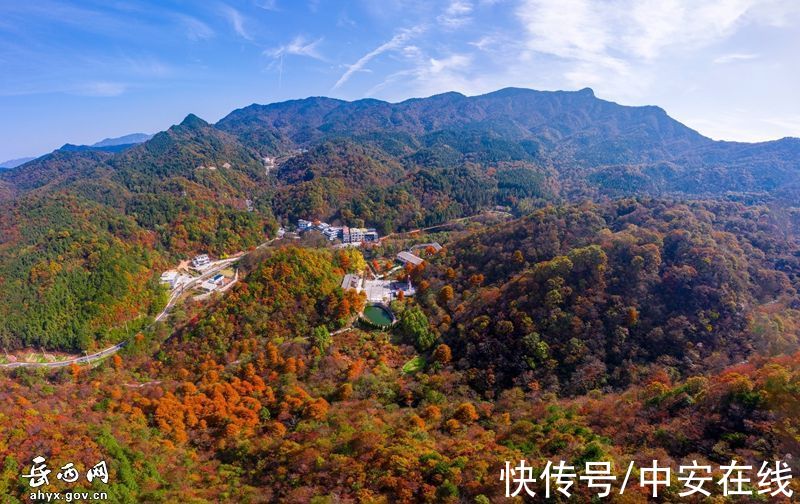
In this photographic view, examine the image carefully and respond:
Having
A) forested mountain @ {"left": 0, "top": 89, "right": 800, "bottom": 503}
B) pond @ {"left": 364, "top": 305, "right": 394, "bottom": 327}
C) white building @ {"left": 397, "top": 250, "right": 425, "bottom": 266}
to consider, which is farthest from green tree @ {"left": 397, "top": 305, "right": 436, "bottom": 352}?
white building @ {"left": 397, "top": 250, "right": 425, "bottom": 266}

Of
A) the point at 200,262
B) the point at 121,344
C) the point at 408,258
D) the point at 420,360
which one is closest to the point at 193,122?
the point at 200,262

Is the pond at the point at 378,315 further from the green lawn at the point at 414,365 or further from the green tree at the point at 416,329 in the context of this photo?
the green lawn at the point at 414,365

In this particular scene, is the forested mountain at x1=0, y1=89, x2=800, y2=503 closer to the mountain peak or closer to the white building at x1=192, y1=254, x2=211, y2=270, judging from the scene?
the white building at x1=192, y1=254, x2=211, y2=270

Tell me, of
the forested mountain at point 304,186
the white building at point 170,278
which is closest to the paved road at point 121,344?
the white building at point 170,278

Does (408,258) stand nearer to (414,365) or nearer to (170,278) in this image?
(414,365)

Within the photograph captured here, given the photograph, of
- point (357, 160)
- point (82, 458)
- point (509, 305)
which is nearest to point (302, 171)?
point (357, 160)

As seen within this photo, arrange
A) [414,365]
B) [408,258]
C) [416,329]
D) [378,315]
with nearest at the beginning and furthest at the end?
[414,365] < [416,329] < [378,315] < [408,258]

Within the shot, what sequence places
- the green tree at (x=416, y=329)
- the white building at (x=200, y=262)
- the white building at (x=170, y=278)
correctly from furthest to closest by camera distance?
the white building at (x=200, y=262)
the white building at (x=170, y=278)
the green tree at (x=416, y=329)

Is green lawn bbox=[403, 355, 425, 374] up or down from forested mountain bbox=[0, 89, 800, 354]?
down

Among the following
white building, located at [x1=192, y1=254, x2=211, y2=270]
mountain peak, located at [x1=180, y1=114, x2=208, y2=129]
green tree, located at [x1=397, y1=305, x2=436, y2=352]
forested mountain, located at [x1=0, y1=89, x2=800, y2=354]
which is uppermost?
mountain peak, located at [x1=180, y1=114, x2=208, y2=129]
